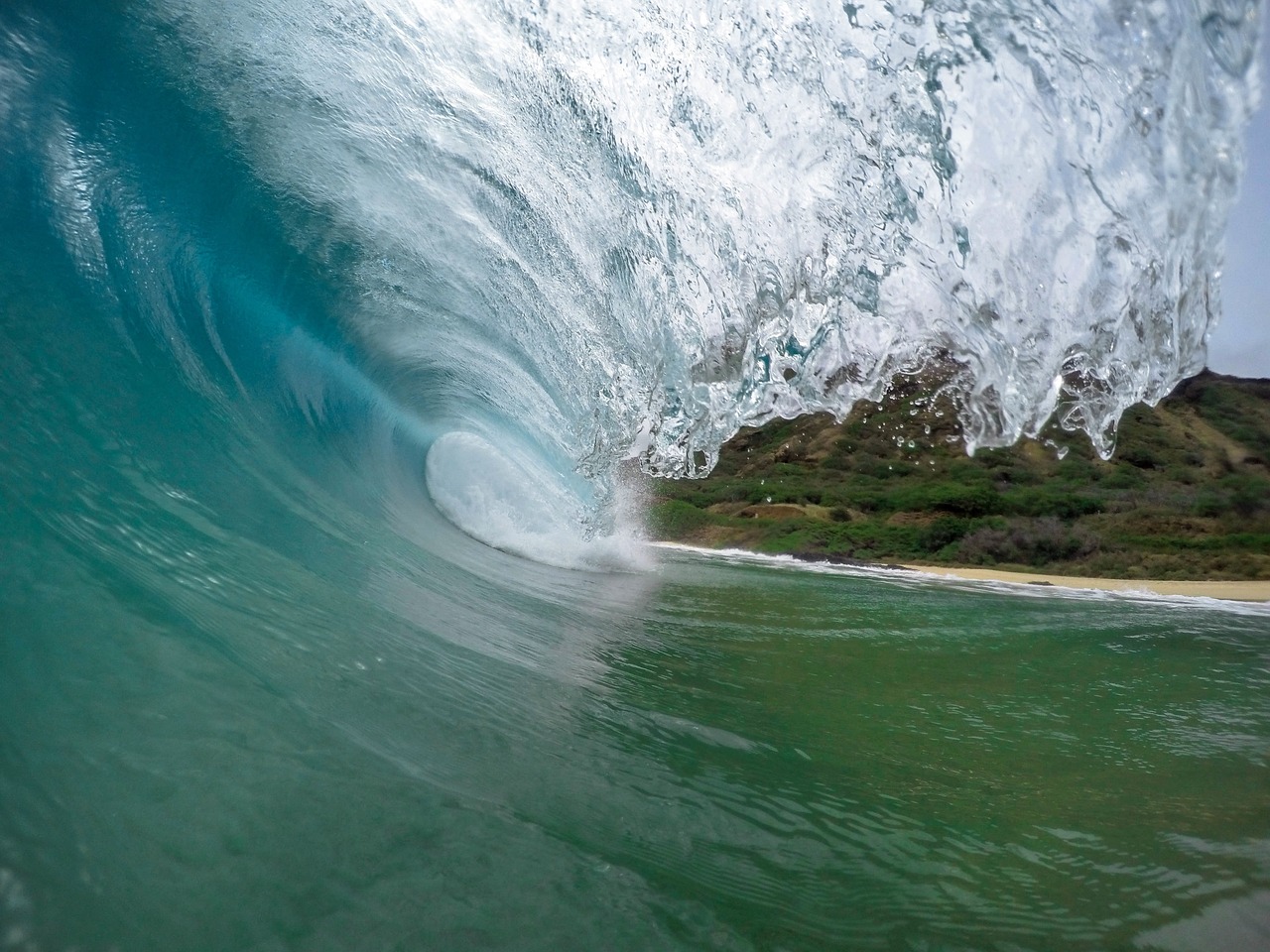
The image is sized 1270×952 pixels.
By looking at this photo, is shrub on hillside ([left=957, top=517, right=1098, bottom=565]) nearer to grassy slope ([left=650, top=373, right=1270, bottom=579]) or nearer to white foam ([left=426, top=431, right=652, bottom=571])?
grassy slope ([left=650, top=373, right=1270, bottom=579])

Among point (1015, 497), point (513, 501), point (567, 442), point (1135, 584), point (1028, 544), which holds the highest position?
point (1015, 497)

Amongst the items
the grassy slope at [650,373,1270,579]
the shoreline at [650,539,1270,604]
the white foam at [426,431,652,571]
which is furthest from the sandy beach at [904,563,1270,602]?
the white foam at [426,431,652,571]

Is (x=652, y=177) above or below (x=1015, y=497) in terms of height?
below

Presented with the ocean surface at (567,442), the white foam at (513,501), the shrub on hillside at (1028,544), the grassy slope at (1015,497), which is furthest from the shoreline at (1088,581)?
the ocean surface at (567,442)

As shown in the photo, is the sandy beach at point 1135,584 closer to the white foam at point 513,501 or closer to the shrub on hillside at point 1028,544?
the shrub on hillside at point 1028,544

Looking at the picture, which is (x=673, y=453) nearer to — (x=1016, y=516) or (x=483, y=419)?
(x=483, y=419)

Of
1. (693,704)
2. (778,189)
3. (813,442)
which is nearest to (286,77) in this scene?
(778,189)

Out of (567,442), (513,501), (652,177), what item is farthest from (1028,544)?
(652,177)

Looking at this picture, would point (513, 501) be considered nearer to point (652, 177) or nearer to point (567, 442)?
point (567, 442)
